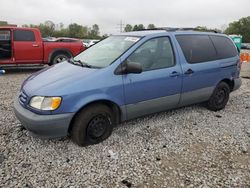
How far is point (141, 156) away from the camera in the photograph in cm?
374

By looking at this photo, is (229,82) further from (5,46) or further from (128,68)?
(5,46)

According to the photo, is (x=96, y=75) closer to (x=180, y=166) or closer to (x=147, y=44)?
(x=147, y=44)

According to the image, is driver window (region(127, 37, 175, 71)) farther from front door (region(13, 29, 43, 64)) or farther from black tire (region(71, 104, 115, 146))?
front door (region(13, 29, 43, 64))

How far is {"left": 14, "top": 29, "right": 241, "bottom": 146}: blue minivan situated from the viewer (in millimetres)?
3586

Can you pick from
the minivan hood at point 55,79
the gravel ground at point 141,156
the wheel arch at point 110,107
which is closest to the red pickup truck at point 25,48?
the gravel ground at point 141,156

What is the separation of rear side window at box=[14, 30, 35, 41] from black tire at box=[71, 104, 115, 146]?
7.28 m

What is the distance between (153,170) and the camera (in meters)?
3.42

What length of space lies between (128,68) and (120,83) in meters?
0.25

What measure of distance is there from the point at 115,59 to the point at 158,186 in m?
1.95

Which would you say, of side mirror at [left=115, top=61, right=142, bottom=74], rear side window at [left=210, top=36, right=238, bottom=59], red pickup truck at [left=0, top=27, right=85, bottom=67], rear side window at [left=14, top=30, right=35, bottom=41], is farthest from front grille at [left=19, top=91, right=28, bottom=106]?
rear side window at [left=14, top=30, right=35, bottom=41]

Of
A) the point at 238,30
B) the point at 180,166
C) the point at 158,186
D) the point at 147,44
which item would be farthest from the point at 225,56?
the point at 238,30

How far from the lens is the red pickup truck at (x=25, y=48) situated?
975 cm

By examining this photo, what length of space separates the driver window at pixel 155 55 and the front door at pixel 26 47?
22.6 feet

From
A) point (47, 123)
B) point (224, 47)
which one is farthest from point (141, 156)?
point (224, 47)
